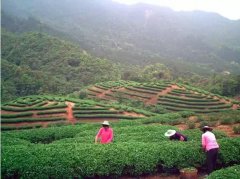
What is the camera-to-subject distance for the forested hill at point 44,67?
86875 millimetres

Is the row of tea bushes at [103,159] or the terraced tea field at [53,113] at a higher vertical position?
the row of tea bushes at [103,159]

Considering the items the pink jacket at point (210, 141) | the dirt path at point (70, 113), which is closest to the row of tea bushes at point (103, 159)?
the pink jacket at point (210, 141)

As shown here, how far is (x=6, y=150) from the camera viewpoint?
16.6 metres

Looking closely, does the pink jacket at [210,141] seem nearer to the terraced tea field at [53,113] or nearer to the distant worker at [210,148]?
the distant worker at [210,148]

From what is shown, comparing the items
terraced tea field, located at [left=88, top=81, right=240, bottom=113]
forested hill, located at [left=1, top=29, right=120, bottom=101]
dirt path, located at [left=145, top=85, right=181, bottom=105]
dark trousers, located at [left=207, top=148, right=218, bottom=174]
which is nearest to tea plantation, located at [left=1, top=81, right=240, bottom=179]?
dark trousers, located at [left=207, top=148, right=218, bottom=174]

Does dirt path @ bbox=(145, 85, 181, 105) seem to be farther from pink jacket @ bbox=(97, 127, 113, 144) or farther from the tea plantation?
pink jacket @ bbox=(97, 127, 113, 144)

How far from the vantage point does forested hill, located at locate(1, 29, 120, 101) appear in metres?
86.9

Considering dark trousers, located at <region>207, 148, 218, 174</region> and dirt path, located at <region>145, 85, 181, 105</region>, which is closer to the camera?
dark trousers, located at <region>207, 148, 218, 174</region>

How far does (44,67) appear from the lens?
344ft

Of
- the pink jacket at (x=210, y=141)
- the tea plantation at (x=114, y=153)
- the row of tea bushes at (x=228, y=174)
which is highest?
the pink jacket at (x=210, y=141)

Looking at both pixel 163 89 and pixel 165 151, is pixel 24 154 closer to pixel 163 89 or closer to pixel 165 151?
pixel 165 151

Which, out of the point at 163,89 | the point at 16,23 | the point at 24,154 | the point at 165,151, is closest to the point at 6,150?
the point at 24,154

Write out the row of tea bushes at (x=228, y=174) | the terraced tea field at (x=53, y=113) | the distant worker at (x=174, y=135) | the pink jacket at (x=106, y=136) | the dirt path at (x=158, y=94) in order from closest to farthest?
the row of tea bushes at (x=228, y=174)
the pink jacket at (x=106, y=136)
the distant worker at (x=174, y=135)
the terraced tea field at (x=53, y=113)
the dirt path at (x=158, y=94)

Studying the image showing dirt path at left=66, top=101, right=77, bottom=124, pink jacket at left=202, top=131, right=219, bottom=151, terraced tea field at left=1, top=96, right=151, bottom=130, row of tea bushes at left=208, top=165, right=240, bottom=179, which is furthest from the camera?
dirt path at left=66, top=101, right=77, bottom=124
